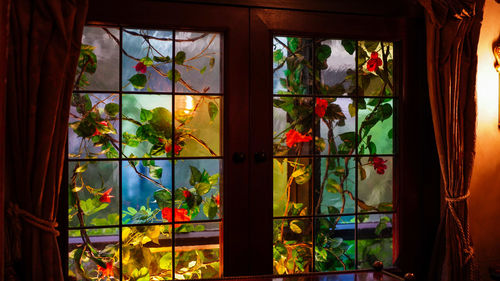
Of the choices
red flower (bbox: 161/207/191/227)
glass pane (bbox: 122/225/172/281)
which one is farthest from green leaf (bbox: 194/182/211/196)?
glass pane (bbox: 122/225/172/281)

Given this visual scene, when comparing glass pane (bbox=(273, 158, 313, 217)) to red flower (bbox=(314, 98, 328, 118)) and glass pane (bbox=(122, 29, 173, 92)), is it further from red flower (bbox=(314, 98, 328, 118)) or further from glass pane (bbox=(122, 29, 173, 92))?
glass pane (bbox=(122, 29, 173, 92))

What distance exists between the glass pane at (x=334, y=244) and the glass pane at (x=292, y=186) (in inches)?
5.9

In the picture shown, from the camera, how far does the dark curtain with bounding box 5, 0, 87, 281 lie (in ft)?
6.87

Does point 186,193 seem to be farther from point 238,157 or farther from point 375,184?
point 375,184

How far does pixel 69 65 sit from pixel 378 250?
6.62 ft

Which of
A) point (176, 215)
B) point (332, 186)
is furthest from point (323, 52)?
point (176, 215)

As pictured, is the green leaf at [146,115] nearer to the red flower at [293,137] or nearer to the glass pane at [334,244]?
the red flower at [293,137]

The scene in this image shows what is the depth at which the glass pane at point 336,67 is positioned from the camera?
9.05 ft

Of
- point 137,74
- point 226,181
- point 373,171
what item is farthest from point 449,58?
point 137,74

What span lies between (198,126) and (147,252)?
2.35 ft

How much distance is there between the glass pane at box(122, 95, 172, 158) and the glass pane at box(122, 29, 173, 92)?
0.06m

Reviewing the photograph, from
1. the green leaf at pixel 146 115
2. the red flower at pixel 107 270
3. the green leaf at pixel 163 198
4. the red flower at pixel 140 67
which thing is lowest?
the red flower at pixel 107 270

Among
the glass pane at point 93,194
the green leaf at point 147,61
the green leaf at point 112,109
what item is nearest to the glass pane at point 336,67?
the green leaf at point 147,61

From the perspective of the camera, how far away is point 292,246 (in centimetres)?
273
